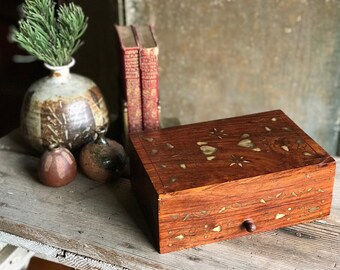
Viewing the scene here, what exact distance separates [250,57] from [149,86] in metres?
0.42

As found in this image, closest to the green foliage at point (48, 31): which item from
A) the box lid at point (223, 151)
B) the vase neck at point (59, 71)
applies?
the vase neck at point (59, 71)

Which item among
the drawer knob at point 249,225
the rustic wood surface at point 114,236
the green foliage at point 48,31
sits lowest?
the rustic wood surface at point 114,236

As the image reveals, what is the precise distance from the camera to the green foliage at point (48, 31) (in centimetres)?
105

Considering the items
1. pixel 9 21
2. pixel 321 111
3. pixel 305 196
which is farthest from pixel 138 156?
pixel 9 21

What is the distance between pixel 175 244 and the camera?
0.90m

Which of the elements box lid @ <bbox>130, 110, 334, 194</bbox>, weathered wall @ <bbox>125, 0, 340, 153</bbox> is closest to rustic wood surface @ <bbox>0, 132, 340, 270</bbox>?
box lid @ <bbox>130, 110, 334, 194</bbox>

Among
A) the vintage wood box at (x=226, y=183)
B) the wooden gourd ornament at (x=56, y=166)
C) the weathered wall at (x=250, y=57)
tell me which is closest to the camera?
the vintage wood box at (x=226, y=183)

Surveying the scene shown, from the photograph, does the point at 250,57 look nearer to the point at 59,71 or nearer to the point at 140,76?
the point at 140,76

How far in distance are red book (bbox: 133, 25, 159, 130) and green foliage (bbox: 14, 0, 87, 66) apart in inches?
5.1

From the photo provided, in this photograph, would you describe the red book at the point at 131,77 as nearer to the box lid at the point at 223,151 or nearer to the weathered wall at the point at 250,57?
the box lid at the point at 223,151

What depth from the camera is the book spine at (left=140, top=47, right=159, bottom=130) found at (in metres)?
1.06

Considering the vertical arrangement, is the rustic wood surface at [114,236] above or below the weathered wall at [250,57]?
below

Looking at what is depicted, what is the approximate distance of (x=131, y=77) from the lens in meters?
1.08

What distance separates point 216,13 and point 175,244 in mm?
684
